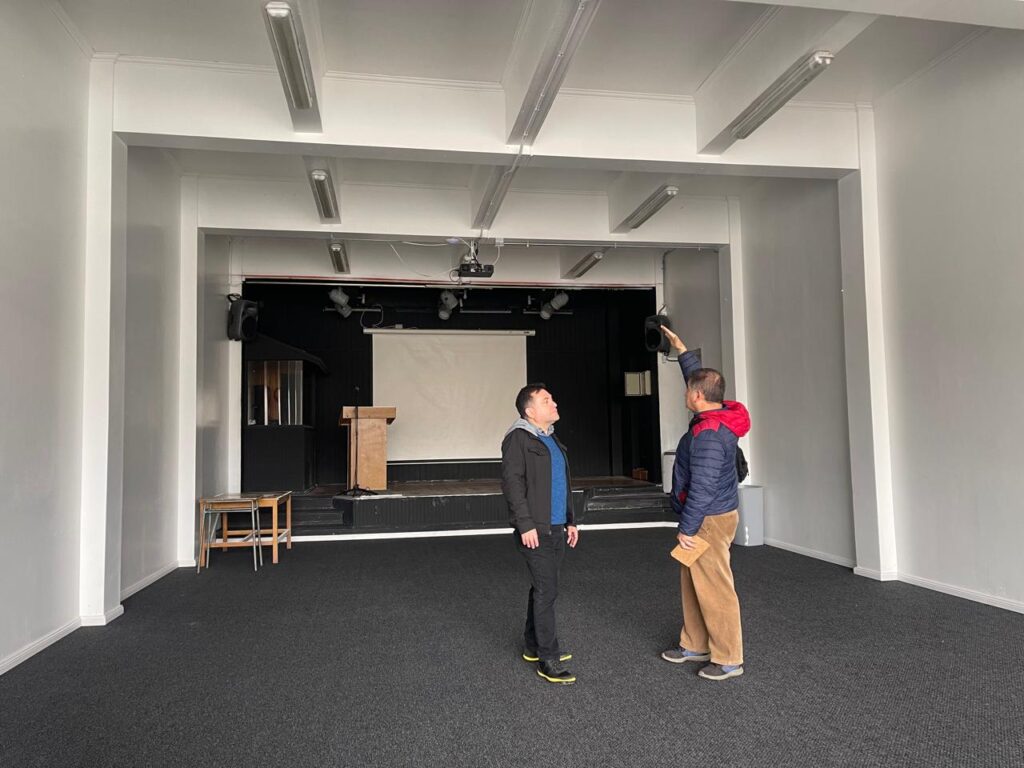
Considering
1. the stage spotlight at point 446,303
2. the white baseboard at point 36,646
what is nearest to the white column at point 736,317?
the stage spotlight at point 446,303

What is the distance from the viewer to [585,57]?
4.57m

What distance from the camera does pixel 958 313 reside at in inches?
180

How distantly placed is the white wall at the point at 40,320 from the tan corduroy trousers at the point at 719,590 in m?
3.35

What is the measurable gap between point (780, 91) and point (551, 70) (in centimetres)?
145

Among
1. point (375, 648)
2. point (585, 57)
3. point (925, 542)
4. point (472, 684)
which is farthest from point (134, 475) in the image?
point (925, 542)

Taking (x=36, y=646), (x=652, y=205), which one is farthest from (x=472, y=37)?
(x=36, y=646)

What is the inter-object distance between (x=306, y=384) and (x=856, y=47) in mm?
7909

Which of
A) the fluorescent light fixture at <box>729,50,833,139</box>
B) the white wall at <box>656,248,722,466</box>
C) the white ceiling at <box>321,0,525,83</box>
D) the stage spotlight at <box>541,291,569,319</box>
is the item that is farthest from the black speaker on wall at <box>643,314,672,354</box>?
the white ceiling at <box>321,0,525,83</box>

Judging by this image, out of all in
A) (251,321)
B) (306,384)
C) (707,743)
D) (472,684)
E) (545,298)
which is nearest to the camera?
(707,743)

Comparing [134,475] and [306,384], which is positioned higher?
[306,384]

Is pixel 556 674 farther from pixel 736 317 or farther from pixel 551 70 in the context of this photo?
pixel 736 317

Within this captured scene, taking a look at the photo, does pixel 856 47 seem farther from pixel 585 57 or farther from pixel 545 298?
pixel 545 298

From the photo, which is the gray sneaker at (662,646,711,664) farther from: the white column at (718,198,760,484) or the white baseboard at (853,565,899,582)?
the white column at (718,198,760,484)

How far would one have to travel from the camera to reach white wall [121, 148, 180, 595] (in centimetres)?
510
